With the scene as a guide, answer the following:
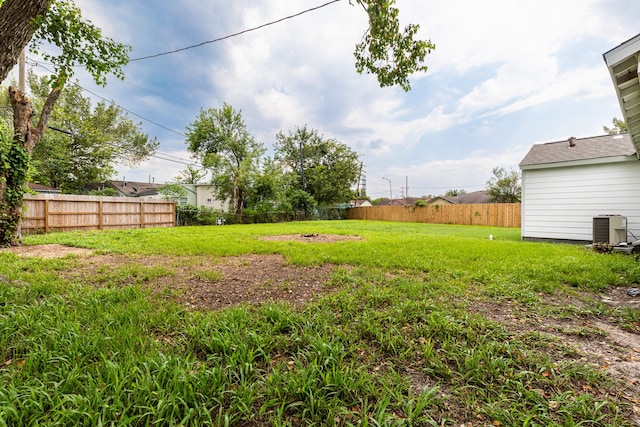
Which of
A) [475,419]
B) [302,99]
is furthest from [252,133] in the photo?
[475,419]

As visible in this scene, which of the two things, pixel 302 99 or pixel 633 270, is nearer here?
pixel 633 270

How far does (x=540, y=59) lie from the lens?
738 centimetres

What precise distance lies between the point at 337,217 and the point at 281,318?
23664 mm

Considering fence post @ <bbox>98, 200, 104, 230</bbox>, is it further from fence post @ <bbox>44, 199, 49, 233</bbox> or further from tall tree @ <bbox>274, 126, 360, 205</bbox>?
tall tree @ <bbox>274, 126, 360, 205</bbox>

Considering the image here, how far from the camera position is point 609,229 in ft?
20.5

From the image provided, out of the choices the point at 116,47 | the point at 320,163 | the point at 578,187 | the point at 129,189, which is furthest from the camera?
the point at 129,189

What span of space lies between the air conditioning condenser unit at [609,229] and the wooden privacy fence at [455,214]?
1054cm

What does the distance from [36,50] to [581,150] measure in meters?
12.8

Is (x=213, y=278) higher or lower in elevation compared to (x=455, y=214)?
lower

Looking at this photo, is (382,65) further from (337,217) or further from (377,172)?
→ (377,172)

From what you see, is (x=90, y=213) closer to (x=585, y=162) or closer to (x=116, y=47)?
(x=116, y=47)

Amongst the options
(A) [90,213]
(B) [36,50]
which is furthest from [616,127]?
(A) [90,213]

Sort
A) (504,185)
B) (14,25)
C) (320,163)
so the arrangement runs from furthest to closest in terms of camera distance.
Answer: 1. (320,163)
2. (504,185)
3. (14,25)

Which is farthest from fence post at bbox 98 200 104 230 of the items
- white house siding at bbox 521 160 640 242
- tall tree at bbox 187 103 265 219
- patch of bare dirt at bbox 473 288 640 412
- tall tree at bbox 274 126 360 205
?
white house siding at bbox 521 160 640 242
